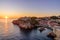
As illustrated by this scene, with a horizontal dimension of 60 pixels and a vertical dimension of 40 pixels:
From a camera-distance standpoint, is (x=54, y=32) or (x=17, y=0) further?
(x=17, y=0)

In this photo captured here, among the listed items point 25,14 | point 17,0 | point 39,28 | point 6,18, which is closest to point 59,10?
point 39,28

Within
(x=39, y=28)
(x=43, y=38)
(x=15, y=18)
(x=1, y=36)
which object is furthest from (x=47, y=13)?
(x=1, y=36)

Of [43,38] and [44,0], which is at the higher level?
[44,0]

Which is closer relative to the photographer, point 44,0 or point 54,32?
point 54,32

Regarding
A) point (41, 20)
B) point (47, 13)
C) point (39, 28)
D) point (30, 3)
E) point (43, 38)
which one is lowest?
point (43, 38)

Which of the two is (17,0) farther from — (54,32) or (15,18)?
(54,32)

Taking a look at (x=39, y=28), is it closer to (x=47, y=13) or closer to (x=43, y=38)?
(x=43, y=38)
